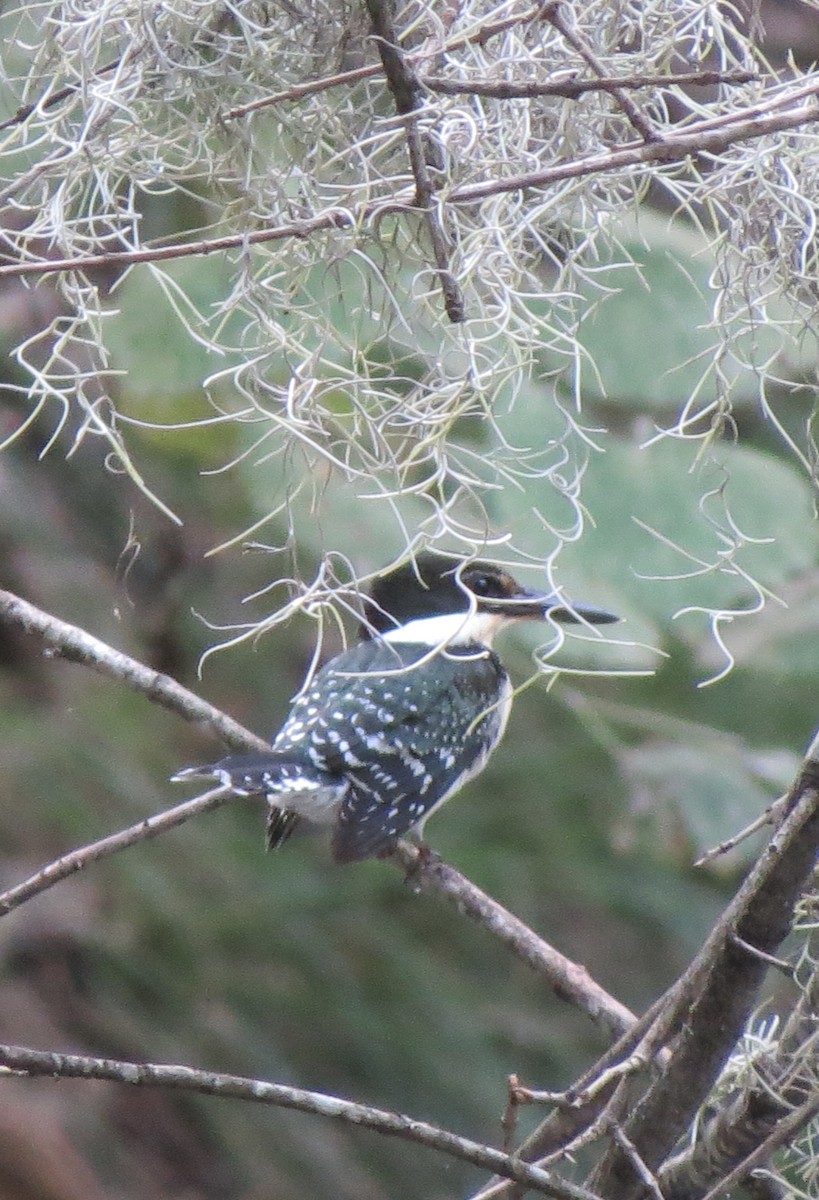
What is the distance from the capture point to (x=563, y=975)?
1585 millimetres

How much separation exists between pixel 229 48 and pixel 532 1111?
217 centimetres

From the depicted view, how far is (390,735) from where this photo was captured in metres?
2.26

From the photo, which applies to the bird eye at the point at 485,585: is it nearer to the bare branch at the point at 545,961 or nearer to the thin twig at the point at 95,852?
the bare branch at the point at 545,961

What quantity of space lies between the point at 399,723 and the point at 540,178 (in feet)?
4.39

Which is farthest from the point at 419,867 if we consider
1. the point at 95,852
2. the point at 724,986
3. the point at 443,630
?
the point at 724,986

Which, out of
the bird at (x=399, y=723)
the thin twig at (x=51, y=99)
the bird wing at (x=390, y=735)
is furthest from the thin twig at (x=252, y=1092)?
the bird wing at (x=390, y=735)

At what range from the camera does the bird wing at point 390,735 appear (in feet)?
6.89

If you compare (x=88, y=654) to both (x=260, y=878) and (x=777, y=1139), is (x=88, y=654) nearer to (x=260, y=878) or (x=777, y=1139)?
(x=777, y=1139)

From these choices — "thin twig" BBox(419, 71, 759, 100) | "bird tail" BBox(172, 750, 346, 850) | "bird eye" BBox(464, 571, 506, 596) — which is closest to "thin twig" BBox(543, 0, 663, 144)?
"thin twig" BBox(419, 71, 759, 100)

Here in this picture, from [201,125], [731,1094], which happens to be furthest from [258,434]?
[731,1094]

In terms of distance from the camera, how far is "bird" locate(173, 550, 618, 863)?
82.0 inches

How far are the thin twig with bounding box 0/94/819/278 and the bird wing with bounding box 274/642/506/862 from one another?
3.20 ft

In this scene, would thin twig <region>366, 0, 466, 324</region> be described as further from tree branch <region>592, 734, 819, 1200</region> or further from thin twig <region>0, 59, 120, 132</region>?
tree branch <region>592, 734, 819, 1200</region>

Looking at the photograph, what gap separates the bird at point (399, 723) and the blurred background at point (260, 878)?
0.14 metres
